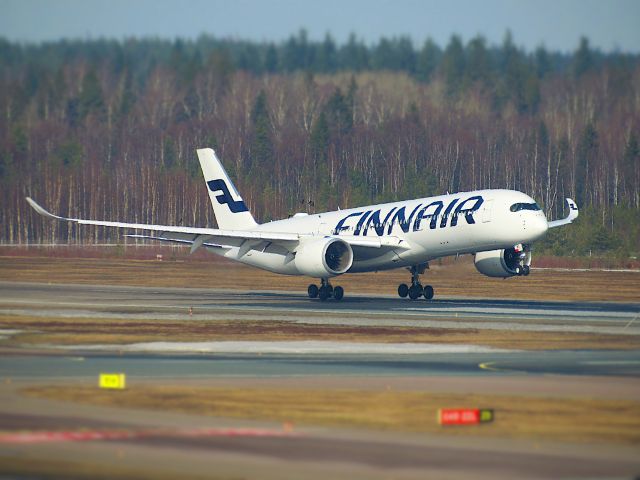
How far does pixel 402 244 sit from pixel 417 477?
Answer: 128 feet

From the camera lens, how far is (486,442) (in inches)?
712

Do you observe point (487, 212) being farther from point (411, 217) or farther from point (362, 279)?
point (362, 279)

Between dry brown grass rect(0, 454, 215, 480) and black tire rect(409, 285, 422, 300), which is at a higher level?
black tire rect(409, 285, 422, 300)

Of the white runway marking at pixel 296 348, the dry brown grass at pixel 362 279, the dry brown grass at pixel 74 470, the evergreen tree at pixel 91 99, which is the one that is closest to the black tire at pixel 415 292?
the dry brown grass at pixel 362 279

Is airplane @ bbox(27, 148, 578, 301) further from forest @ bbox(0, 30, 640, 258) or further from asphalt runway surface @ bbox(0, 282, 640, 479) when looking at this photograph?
forest @ bbox(0, 30, 640, 258)

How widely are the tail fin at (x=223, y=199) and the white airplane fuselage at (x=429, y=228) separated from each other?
4.50 m

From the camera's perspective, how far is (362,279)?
231ft

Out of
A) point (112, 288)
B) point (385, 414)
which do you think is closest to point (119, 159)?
point (112, 288)

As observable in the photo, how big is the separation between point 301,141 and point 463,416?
12036cm

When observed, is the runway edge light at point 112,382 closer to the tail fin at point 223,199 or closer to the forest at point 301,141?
the tail fin at point 223,199

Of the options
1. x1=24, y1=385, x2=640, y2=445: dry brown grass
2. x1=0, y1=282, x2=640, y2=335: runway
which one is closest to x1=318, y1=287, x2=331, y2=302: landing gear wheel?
x1=0, y1=282, x2=640, y2=335: runway

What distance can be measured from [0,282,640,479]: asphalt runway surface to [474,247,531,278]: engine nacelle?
7.12 meters

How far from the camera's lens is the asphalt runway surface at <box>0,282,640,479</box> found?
16266mm

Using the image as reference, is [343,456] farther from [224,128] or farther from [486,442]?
[224,128]
